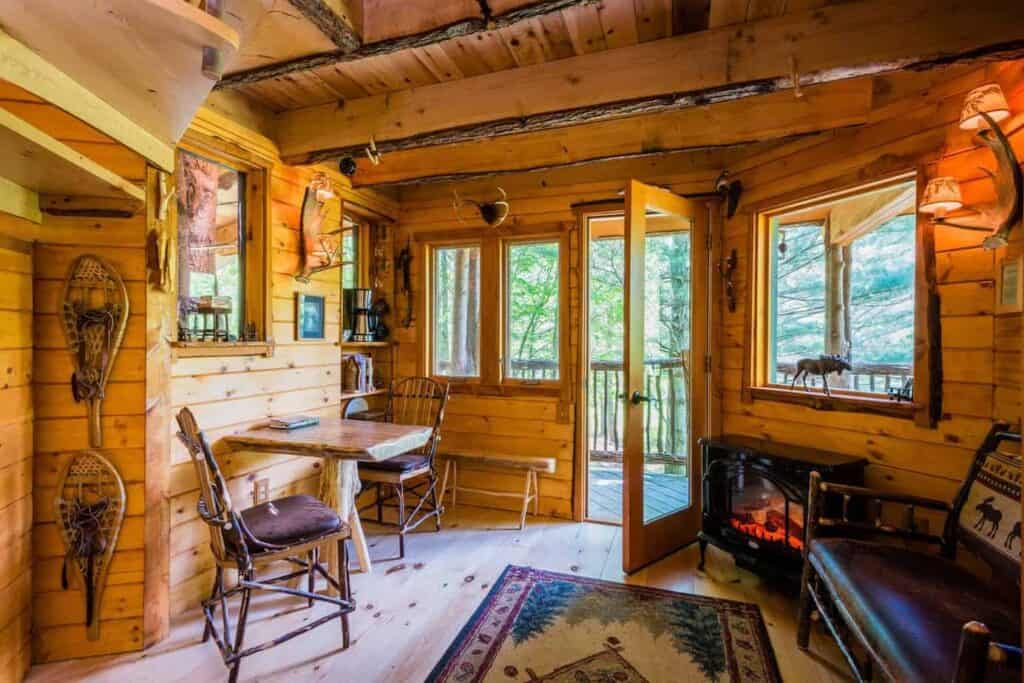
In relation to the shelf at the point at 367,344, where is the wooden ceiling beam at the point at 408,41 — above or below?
above

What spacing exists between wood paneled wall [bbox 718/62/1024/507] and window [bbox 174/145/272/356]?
10.1 feet

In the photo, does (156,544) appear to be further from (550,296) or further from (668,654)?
(550,296)

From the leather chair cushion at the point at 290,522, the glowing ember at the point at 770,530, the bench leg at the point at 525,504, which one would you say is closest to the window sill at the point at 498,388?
the bench leg at the point at 525,504

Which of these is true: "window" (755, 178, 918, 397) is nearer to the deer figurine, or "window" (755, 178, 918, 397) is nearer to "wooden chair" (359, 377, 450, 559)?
the deer figurine

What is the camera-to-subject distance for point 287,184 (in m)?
2.87

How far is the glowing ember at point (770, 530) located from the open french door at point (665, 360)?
45cm

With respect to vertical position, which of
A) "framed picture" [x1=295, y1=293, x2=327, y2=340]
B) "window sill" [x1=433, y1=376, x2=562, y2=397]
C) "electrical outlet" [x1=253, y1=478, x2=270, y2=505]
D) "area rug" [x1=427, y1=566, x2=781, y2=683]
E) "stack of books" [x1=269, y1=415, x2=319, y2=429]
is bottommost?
"area rug" [x1=427, y1=566, x2=781, y2=683]

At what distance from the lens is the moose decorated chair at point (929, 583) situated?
1186 mm

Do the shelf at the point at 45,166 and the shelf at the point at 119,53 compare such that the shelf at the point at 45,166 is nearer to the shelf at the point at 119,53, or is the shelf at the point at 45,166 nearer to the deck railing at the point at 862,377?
the shelf at the point at 119,53

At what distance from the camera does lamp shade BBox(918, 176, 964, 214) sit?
186cm

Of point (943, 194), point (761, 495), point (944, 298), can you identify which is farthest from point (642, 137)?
point (761, 495)

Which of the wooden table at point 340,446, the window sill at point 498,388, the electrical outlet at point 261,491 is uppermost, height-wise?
the window sill at point 498,388

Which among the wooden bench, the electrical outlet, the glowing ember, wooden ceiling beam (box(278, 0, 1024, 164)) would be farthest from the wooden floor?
wooden ceiling beam (box(278, 0, 1024, 164))

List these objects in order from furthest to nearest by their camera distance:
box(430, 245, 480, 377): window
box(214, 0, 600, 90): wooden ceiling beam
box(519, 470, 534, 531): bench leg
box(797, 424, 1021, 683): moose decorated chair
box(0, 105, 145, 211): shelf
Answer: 1. box(430, 245, 480, 377): window
2. box(519, 470, 534, 531): bench leg
3. box(214, 0, 600, 90): wooden ceiling beam
4. box(797, 424, 1021, 683): moose decorated chair
5. box(0, 105, 145, 211): shelf
